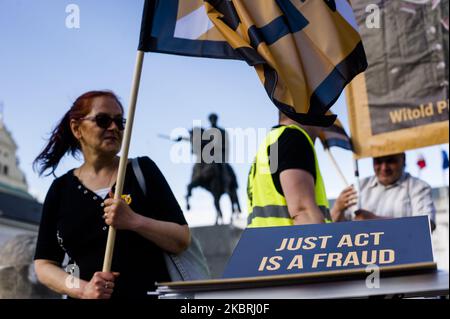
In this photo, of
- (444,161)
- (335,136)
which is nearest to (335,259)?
(335,136)

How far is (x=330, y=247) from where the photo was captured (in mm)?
1975

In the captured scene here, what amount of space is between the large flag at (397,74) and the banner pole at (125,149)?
265 cm

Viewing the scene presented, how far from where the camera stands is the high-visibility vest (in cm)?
293

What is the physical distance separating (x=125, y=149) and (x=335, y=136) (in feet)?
10.0

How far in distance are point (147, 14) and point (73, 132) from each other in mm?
521

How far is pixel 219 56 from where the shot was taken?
2.98 meters

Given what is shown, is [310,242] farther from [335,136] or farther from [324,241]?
[335,136]

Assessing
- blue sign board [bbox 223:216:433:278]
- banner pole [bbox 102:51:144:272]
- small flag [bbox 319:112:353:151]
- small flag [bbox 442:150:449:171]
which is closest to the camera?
blue sign board [bbox 223:216:433:278]

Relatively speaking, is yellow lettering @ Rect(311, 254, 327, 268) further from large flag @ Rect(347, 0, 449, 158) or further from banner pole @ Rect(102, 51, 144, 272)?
large flag @ Rect(347, 0, 449, 158)

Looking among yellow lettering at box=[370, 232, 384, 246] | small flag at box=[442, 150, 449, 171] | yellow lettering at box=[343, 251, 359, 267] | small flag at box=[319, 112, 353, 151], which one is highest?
small flag at box=[442, 150, 449, 171]

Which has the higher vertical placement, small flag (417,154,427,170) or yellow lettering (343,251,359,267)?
small flag (417,154,427,170)

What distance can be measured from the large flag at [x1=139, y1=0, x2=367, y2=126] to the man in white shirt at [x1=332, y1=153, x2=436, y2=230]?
1.63 metres

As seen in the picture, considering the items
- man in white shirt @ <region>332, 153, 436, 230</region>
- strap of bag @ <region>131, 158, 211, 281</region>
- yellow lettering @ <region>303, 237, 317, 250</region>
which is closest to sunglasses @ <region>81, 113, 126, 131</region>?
strap of bag @ <region>131, 158, 211, 281</region>
